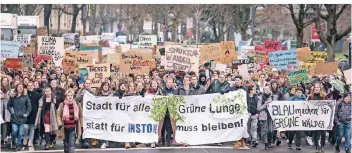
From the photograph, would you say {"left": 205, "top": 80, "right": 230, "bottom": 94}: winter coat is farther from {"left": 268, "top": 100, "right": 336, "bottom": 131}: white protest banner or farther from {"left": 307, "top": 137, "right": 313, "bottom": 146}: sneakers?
{"left": 307, "top": 137, "right": 313, "bottom": 146}: sneakers

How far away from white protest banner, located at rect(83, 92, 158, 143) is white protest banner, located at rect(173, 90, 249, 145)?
0.51 meters

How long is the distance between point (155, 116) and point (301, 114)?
289 centimetres

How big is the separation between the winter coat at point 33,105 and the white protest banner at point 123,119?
95 centimetres

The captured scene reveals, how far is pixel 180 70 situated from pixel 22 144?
16.3 ft

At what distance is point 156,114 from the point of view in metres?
14.4

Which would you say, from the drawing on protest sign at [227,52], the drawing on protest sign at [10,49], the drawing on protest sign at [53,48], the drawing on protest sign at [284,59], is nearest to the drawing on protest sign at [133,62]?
the drawing on protest sign at [10,49]

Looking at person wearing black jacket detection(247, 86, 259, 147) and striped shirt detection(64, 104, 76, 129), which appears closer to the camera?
striped shirt detection(64, 104, 76, 129)

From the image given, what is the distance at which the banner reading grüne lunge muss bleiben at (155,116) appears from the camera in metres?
14.4

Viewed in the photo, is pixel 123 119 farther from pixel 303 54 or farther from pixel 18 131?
pixel 303 54

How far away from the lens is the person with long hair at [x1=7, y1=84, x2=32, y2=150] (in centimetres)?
1408

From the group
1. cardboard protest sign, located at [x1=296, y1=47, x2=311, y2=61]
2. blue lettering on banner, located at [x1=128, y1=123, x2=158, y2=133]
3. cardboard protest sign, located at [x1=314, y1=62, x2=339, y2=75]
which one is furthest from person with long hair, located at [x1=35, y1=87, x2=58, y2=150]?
cardboard protest sign, located at [x1=296, y1=47, x2=311, y2=61]

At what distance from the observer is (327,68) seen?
58.2 ft

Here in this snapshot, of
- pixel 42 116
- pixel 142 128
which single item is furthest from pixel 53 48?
pixel 142 128

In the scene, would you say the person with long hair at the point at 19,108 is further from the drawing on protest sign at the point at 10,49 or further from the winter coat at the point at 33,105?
the drawing on protest sign at the point at 10,49
